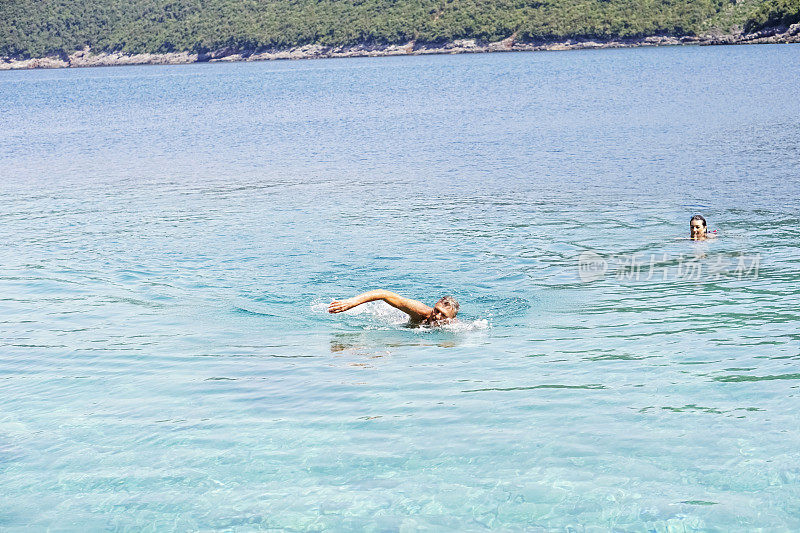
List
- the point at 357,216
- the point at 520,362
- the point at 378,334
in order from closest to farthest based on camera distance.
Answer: the point at 520,362, the point at 378,334, the point at 357,216

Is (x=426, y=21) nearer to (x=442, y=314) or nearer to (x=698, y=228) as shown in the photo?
(x=698, y=228)

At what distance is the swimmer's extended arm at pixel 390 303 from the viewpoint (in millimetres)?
10247

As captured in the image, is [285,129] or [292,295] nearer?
[292,295]

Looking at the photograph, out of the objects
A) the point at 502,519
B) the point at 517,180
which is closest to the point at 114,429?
the point at 502,519

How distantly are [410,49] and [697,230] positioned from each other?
154511 millimetres

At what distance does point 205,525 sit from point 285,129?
122 ft

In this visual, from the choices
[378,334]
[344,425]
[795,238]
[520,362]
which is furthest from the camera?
[795,238]

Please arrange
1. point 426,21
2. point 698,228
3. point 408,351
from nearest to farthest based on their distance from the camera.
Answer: point 408,351
point 698,228
point 426,21

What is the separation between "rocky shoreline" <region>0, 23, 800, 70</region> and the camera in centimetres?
12606

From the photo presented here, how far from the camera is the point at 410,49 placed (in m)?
164

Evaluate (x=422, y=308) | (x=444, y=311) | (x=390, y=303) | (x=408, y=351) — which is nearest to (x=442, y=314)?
(x=444, y=311)

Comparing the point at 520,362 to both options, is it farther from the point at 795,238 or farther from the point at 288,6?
the point at 288,6

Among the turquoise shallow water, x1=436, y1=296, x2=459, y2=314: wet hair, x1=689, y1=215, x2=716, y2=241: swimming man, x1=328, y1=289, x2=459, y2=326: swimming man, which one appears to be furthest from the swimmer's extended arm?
x1=689, y1=215, x2=716, y2=241: swimming man

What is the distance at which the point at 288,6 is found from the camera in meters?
190
